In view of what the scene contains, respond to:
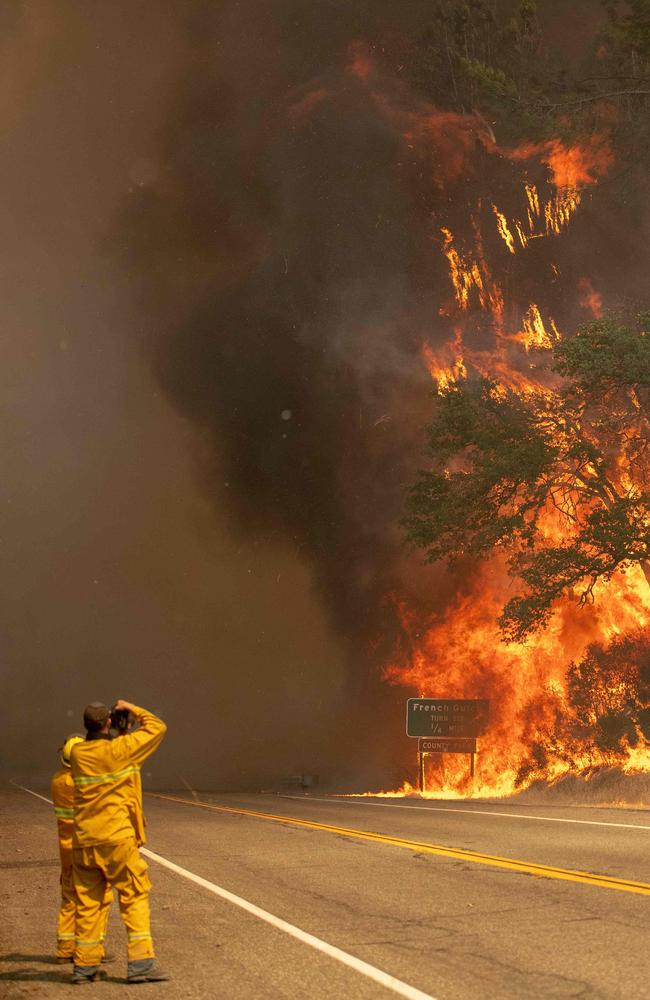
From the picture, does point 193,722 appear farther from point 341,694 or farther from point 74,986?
point 74,986

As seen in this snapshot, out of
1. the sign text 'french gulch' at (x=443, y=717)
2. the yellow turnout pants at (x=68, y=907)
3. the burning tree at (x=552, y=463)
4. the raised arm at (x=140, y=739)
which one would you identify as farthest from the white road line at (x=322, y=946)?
the sign text 'french gulch' at (x=443, y=717)

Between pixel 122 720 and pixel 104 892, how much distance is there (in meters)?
1.05

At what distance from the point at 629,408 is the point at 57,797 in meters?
22.2

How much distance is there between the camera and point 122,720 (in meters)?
7.01

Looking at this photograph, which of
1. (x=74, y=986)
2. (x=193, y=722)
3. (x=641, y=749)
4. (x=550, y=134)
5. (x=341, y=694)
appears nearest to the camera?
(x=74, y=986)

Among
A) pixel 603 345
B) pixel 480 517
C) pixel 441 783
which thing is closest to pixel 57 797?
pixel 603 345

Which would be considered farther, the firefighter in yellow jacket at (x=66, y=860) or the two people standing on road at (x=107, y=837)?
the firefighter in yellow jacket at (x=66, y=860)

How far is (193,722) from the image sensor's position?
2810 inches

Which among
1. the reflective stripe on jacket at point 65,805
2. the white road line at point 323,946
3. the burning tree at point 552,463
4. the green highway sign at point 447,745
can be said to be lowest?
the white road line at point 323,946

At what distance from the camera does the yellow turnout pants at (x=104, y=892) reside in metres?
6.71

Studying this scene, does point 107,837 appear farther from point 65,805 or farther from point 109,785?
point 65,805

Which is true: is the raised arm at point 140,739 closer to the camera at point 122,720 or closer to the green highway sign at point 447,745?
the camera at point 122,720

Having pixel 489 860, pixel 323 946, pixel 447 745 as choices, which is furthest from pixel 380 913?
pixel 447 745

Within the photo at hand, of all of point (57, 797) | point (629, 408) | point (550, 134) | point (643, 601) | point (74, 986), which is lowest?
point (74, 986)
